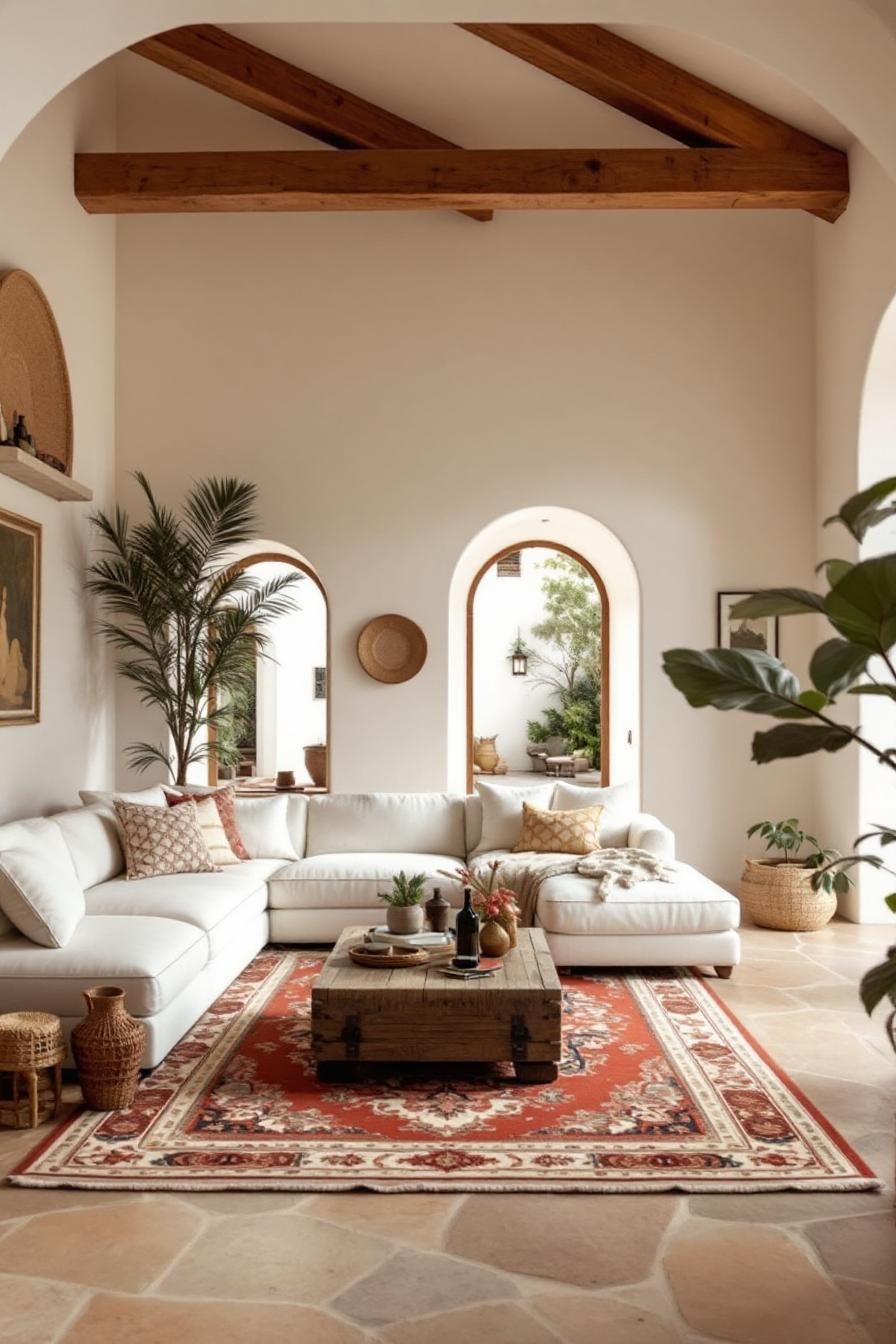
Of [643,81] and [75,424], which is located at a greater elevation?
[643,81]

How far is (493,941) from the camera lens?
15.2ft

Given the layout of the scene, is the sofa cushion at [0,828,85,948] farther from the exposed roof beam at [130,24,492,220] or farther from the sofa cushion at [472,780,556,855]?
the exposed roof beam at [130,24,492,220]

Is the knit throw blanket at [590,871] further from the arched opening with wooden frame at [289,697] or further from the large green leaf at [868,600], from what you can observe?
the arched opening with wooden frame at [289,697]

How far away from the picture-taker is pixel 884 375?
22.5 ft

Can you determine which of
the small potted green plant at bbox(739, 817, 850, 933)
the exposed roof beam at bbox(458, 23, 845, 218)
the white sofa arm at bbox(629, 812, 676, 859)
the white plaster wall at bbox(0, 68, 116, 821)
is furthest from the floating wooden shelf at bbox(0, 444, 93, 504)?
the small potted green plant at bbox(739, 817, 850, 933)

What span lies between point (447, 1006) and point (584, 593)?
1204 centimetres

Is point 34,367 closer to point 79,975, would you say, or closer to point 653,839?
point 79,975

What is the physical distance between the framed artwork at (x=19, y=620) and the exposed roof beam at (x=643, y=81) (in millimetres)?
3600

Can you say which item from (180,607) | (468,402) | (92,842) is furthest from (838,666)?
(468,402)

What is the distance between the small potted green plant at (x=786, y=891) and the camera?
680cm

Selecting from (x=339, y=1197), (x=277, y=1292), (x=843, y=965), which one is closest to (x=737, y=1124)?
(x=339, y=1197)

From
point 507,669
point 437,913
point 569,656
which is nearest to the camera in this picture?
point 437,913

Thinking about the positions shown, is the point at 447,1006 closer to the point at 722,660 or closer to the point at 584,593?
the point at 722,660

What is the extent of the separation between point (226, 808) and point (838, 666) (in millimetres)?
4901
